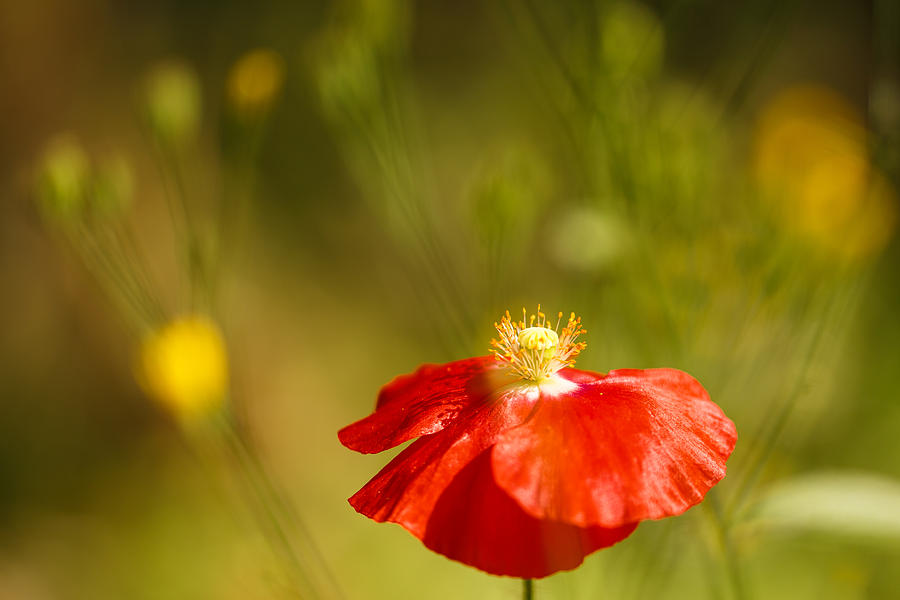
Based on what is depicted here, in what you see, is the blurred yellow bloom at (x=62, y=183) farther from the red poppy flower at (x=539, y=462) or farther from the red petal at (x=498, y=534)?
the red petal at (x=498, y=534)

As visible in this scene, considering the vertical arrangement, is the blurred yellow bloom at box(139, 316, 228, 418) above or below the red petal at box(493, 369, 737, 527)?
above

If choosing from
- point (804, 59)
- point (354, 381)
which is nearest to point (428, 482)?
point (354, 381)

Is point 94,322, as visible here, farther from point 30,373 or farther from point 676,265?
point 676,265

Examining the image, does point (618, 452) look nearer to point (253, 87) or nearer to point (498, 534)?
point (498, 534)

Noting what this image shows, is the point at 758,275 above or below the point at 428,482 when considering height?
above

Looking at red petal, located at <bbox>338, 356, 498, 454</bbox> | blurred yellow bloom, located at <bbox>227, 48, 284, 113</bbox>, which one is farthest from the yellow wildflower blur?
blurred yellow bloom, located at <bbox>227, 48, 284, 113</bbox>

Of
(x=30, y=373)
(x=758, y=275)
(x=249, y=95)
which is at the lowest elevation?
(x=758, y=275)

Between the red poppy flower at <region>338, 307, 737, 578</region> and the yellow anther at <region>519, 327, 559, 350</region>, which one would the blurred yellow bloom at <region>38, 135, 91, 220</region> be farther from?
the yellow anther at <region>519, 327, 559, 350</region>

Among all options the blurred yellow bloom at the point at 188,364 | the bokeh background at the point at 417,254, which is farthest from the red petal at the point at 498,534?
the blurred yellow bloom at the point at 188,364

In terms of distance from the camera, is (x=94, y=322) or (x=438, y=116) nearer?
(x=94, y=322)
